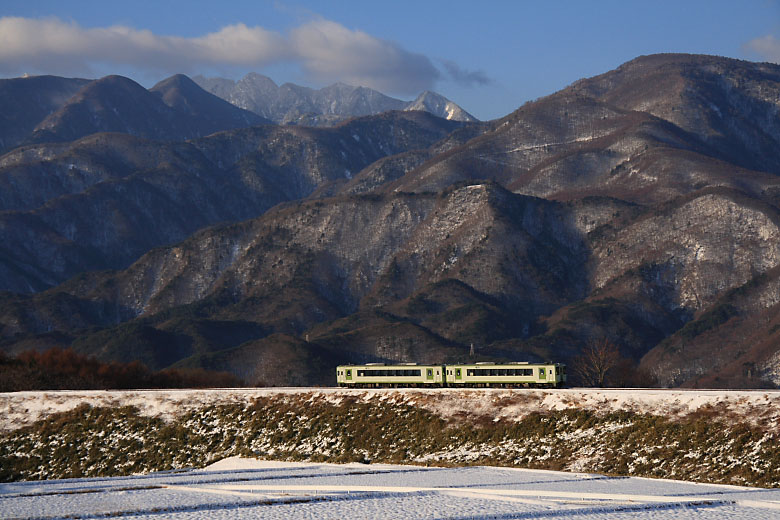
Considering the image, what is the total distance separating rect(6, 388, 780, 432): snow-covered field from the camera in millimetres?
67562

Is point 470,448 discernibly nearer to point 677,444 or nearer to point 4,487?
point 677,444

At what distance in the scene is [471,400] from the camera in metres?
79.0

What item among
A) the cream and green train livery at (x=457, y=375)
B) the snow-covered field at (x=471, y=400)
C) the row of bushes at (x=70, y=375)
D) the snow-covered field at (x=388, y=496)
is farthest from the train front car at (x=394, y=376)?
the row of bushes at (x=70, y=375)

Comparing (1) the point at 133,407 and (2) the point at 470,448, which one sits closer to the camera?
(2) the point at 470,448

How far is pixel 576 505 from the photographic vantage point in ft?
146

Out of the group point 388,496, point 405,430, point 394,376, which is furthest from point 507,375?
point 388,496

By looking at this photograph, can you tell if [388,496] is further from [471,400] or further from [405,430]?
[471,400]

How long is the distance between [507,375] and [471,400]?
12.3m

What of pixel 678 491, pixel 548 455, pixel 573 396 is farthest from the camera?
pixel 573 396

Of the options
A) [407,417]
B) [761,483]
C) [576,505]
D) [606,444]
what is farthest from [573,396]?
[576,505]

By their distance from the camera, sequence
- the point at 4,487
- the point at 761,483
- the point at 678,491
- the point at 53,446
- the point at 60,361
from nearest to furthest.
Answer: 1. the point at 678,491
2. the point at 761,483
3. the point at 4,487
4. the point at 53,446
5. the point at 60,361

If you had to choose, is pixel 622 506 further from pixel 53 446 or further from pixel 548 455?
pixel 53 446

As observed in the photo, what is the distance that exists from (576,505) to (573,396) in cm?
3090

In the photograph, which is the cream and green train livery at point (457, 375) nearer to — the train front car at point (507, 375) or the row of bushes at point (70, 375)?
the train front car at point (507, 375)
